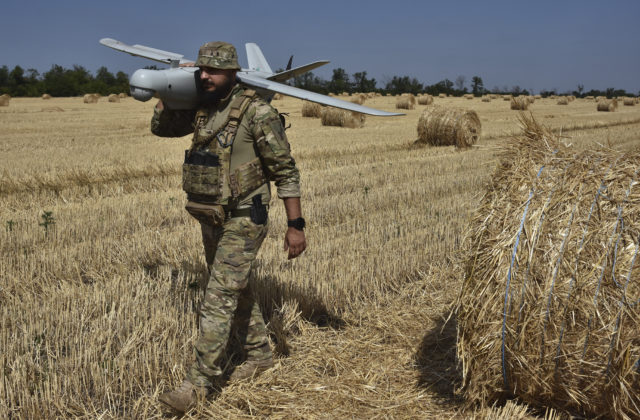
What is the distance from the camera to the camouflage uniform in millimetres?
3713

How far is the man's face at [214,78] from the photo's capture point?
12.4 feet

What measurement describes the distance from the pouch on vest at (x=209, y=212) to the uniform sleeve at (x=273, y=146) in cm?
43

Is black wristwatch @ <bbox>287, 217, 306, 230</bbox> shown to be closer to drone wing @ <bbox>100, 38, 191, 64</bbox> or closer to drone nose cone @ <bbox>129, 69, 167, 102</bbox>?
drone nose cone @ <bbox>129, 69, 167, 102</bbox>

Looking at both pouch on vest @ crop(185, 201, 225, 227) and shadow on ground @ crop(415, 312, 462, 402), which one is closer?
pouch on vest @ crop(185, 201, 225, 227)

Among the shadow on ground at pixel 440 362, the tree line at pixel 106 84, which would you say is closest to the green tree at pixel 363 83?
the tree line at pixel 106 84

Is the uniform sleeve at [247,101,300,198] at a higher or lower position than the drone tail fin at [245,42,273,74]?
lower

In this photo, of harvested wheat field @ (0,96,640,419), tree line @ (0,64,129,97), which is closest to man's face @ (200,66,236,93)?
harvested wheat field @ (0,96,640,419)

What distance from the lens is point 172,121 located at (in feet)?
13.8

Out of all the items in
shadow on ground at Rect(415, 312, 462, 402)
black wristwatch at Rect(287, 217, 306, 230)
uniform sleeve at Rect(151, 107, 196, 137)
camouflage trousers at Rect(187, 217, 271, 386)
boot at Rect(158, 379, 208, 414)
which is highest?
uniform sleeve at Rect(151, 107, 196, 137)

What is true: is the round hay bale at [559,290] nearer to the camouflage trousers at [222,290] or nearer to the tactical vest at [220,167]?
the camouflage trousers at [222,290]

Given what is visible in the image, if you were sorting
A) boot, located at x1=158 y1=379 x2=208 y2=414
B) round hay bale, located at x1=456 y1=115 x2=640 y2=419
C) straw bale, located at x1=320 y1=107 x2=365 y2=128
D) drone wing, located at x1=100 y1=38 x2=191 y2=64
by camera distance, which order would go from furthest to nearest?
straw bale, located at x1=320 y1=107 x2=365 y2=128, drone wing, located at x1=100 y1=38 x2=191 y2=64, boot, located at x1=158 y1=379 x2=208 y2=414, round hay bale, located at x1=456 y1=115 x2=640 y2=419

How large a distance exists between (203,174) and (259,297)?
1.80 meters

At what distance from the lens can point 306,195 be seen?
377 inches

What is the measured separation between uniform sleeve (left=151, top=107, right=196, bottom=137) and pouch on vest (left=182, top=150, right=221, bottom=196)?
1.68 feet
